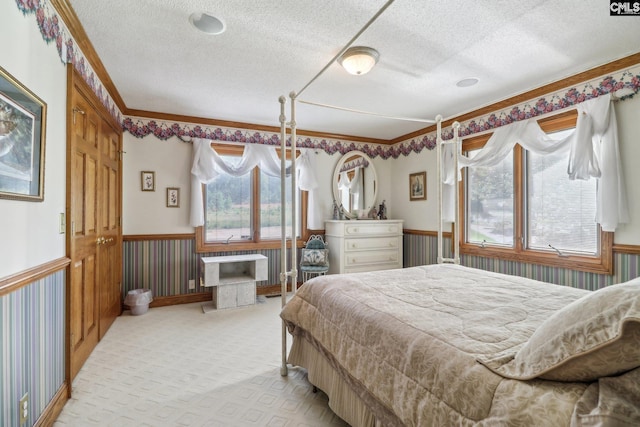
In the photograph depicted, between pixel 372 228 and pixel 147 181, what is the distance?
3.16 meters

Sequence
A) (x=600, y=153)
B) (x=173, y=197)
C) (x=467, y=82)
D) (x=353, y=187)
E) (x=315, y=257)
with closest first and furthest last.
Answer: (x=600, y=153) < (x=467, y=82) < (x=173, y=197) < (x=315, y=257) < (x=353, y=187)

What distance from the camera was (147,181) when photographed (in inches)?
155

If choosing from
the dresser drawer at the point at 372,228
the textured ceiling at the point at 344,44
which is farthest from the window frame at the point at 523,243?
the dresser drawer at the point at 372,228

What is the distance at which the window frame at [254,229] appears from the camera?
421cm

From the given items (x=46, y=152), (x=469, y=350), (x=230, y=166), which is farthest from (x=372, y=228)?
(x=46, y=152)

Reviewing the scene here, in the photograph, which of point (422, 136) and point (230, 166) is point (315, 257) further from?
point (422, 136)

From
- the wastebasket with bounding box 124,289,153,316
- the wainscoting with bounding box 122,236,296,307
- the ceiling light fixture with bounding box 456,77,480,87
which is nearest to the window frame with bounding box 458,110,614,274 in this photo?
the ceiling light fixture with bounding box 456,77,480,87

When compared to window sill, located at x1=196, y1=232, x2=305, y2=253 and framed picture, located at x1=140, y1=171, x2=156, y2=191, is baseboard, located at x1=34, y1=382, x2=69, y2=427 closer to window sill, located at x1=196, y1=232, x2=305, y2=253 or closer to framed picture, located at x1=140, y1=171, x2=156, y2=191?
window sill, located at x1=196, y1=232, x2=305, y2=253

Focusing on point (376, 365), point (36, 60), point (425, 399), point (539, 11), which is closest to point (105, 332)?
point (36, 60)

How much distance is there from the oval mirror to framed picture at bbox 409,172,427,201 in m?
0.59

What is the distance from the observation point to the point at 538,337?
951 millimetres

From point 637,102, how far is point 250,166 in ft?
13.2

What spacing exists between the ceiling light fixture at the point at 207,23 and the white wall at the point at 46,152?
2.77ft

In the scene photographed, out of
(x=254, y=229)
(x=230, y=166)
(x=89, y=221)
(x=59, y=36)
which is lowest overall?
(x=254, y=229)
